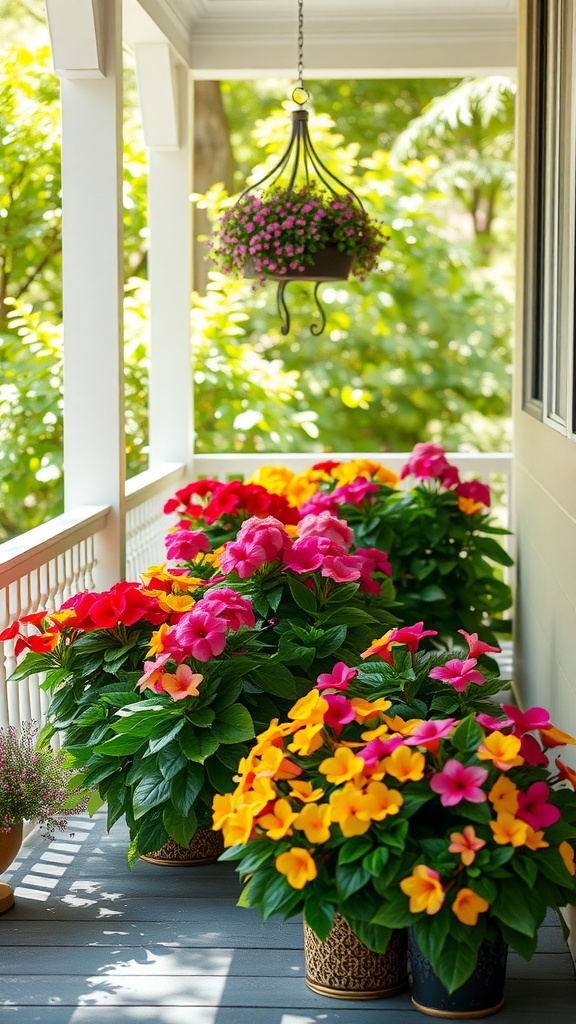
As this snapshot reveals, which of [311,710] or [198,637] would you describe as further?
[198,637]

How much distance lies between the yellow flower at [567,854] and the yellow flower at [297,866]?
0.42 m

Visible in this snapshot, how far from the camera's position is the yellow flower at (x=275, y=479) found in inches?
167

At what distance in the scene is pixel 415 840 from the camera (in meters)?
2.02

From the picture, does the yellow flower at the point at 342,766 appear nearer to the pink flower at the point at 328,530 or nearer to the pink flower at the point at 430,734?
the pink flower at the point at 430,734

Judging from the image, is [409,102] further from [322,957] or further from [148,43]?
[322,957]

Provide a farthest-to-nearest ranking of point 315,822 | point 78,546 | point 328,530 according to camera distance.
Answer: point 78,546
point 328,530
point 315,822

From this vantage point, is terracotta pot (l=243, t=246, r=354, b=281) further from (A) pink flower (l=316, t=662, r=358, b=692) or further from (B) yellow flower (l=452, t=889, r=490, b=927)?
(B) yellow flower (l=452, t=889, r=490, b=927)

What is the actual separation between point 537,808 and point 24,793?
1.11m

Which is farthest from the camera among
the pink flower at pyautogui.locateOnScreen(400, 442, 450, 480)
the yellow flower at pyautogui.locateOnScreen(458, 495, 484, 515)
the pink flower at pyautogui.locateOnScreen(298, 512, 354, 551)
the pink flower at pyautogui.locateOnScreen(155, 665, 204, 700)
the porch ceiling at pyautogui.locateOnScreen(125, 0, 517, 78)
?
the porch ceiling at pyautogui.locateOnScreen(125, 0, 517, 78)

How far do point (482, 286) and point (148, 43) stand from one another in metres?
6.00

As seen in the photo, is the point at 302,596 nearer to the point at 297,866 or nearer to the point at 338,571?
→ the point at 338,571

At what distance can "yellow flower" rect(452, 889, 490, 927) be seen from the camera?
1.90 m

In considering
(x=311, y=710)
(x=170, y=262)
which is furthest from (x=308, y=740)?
(x=170, y=262)

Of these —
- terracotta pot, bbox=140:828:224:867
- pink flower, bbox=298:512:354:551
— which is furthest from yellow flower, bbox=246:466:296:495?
terracotta pot, bbox=140:828:224:867
